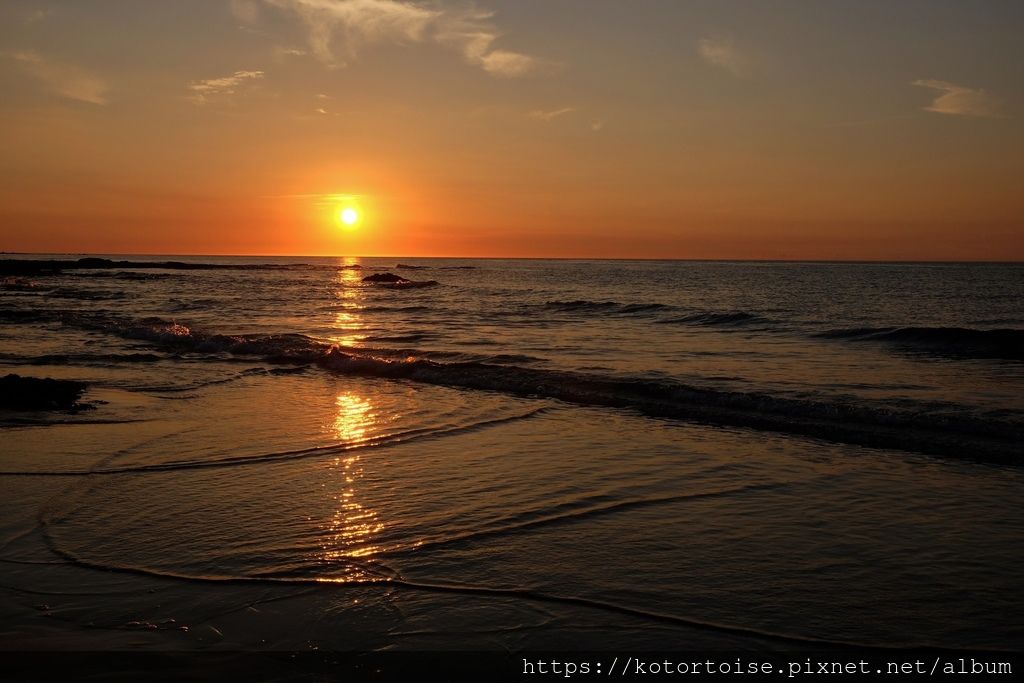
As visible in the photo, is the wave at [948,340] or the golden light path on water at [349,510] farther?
the wave at [948,340]

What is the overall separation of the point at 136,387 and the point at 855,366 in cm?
1558

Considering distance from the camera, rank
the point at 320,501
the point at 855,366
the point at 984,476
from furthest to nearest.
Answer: the point at 855,366 < the point at 984,476 < the point at 320,501

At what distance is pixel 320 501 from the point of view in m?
7.21

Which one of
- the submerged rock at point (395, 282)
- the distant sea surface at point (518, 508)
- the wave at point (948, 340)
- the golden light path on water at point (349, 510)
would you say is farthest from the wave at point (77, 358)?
the submerged rock at point (395, 282)

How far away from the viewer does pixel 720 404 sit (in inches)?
523

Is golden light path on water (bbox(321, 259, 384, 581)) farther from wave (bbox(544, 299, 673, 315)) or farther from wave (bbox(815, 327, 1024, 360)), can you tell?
wave (bbox(544, 299, 673, 315))

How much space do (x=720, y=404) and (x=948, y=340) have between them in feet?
51.9

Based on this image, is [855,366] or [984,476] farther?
[855,366]

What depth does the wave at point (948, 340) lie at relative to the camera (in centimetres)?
2206

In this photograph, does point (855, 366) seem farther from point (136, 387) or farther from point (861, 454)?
point (136, 387)

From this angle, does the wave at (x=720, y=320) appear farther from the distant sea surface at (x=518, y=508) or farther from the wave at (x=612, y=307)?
the distant sea surface at (x=518, y=508)

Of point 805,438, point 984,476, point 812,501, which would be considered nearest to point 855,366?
point 805,438

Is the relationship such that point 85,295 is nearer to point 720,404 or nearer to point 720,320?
point 720,320

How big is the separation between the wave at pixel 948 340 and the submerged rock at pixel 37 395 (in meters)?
21.1
